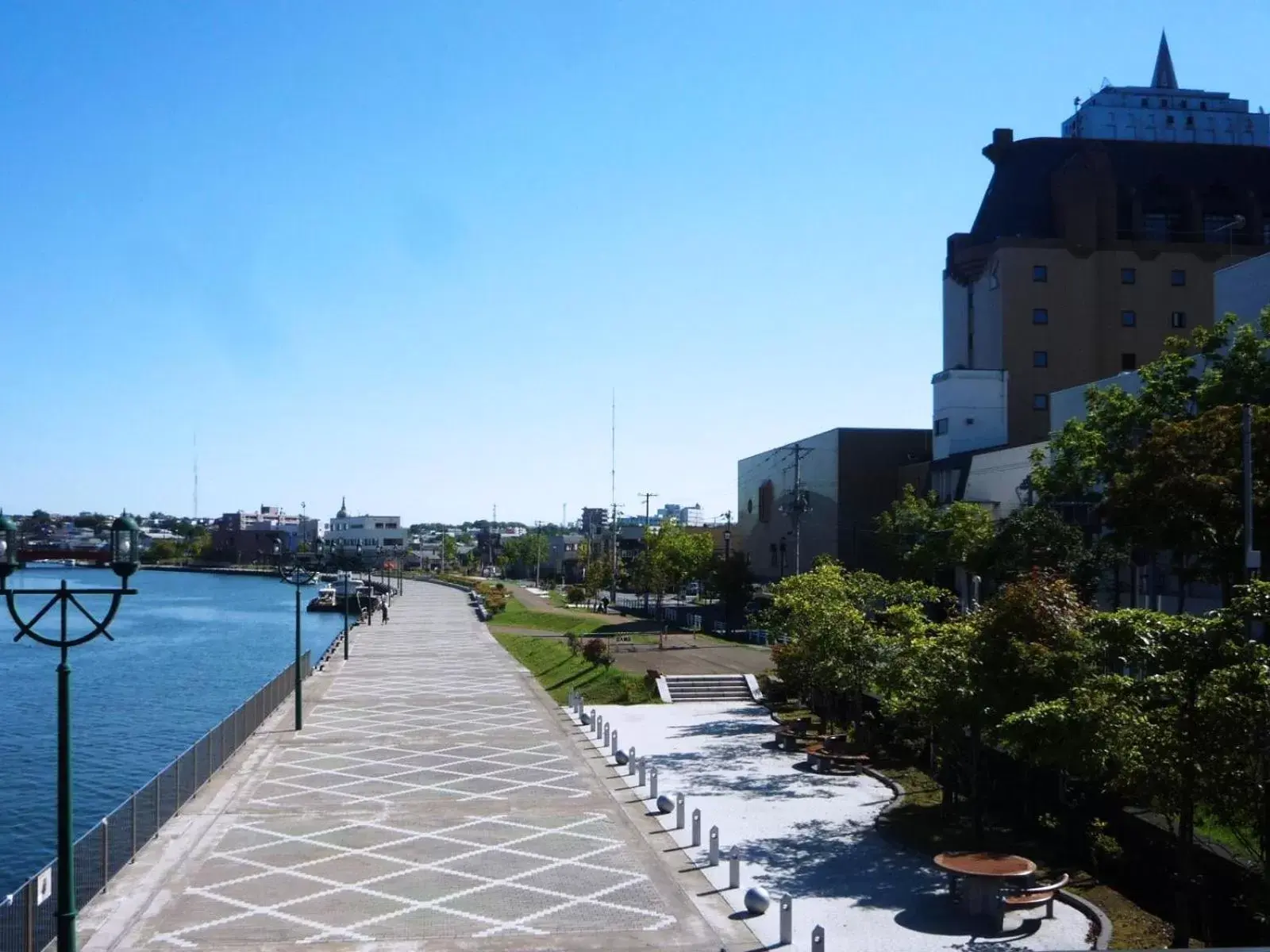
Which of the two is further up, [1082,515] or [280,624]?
[1082,515]

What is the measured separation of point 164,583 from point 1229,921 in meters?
198

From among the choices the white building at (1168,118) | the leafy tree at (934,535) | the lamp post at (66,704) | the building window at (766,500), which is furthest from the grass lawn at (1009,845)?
the white building at (1168,118)

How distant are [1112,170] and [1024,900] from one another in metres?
65.6

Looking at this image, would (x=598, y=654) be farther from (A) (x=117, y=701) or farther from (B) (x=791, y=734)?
(A) (x=117, y=701)

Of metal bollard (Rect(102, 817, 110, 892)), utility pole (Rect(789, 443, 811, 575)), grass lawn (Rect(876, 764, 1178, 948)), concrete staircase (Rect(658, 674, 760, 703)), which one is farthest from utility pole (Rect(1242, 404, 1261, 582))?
utility pole (Rect(789, 443, 811, 575))

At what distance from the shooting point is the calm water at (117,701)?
33.2m

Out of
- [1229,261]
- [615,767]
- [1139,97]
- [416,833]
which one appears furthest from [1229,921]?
[1139,97]

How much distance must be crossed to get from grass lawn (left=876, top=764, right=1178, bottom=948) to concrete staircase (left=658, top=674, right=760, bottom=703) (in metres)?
14.1

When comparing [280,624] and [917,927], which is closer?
[917,927]

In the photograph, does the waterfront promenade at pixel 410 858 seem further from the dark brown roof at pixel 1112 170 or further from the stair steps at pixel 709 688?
the dark brown roof at pixel 1112 170

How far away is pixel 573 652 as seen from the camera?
175 ft

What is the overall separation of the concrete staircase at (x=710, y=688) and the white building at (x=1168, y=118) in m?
55.1

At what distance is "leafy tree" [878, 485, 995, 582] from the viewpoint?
4097cm

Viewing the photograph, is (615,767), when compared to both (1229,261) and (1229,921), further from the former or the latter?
(1229,261)
